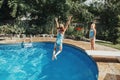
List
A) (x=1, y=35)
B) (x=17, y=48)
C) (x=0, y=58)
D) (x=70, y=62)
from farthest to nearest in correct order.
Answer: (x=1, y=35), (x=17, y=48), (x=0, y=58), (x=70, y=62)

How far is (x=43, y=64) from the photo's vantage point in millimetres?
15859

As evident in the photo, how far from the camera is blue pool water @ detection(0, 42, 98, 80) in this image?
12852 millimetres

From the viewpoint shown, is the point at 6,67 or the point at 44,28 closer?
the point at 6,67

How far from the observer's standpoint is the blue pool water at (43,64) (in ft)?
42.2

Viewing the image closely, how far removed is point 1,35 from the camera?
21.5m

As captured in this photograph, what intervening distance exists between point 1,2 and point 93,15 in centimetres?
884

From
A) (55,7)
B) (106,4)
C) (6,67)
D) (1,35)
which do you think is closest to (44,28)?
(55,7)

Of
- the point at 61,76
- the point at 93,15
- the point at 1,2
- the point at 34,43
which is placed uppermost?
the point at 1,2

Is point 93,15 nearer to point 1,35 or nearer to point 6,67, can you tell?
point 1,35

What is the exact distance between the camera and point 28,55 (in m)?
17.4

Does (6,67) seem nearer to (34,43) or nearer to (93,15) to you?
(34,43)

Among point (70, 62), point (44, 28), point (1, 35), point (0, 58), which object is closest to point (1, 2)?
point (1, 35)

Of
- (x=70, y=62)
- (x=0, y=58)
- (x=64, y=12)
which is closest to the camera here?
(x=70, y=62)

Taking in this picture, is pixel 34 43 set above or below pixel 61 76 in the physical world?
above
